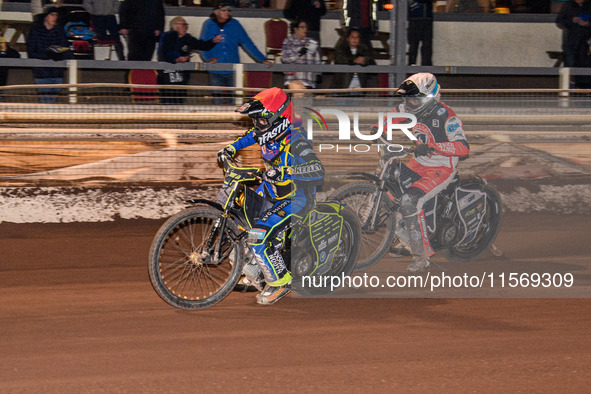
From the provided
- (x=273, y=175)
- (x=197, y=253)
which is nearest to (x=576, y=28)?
(x=273, y=175)

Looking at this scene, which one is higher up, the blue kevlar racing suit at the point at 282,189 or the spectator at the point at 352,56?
the spectator at the point at 352,56

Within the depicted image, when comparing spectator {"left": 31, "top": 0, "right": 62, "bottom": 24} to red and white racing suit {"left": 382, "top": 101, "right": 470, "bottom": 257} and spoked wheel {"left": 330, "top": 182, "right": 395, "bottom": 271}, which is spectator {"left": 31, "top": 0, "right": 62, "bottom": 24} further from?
red and white racing suit {"left": 382, "top": 101, "right": 470, "bottom": 257}

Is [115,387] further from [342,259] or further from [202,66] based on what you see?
[202,66]

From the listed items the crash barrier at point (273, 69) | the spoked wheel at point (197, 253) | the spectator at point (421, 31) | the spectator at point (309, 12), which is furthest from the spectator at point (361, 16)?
the spoked wheel at point (197, 253)

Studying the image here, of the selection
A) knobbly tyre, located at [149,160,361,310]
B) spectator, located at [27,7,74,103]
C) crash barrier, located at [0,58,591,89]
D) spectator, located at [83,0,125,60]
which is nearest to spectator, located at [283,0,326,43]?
crash barrier, located at [0,58,591,89]

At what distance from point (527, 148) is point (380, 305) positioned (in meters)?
2.99

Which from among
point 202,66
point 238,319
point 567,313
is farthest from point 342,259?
point 202,66

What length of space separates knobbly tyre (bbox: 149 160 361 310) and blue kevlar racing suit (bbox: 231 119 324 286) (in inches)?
3.9

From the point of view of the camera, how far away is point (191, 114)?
1016 centimetres

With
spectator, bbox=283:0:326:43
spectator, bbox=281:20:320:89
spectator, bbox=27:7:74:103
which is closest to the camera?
spectator, bbox=27:7:74:103

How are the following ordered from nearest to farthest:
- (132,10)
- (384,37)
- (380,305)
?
(380,305) → (132,10) → (384,37)

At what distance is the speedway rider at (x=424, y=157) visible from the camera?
7.02 m

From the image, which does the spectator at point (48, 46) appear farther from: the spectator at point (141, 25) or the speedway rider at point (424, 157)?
the speedway rider at point (424, 157)

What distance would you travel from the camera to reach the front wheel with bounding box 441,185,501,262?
7.36 metres
